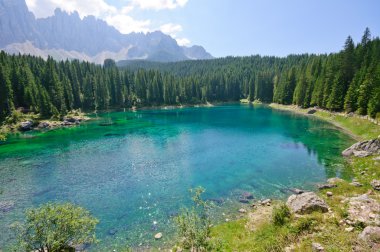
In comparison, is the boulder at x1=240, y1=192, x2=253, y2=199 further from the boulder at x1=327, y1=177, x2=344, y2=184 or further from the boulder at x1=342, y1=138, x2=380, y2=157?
the boulder at x1=342, y1=138, x2=380, y2=157

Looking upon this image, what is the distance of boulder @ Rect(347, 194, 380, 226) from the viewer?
18.5m

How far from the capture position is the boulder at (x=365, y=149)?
41750 millimetres

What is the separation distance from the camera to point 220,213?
27578 mm

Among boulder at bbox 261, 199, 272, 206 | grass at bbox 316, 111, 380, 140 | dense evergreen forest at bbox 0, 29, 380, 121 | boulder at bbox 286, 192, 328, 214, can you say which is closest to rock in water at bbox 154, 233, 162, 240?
boulder at bbox 261, 199, 272, 206

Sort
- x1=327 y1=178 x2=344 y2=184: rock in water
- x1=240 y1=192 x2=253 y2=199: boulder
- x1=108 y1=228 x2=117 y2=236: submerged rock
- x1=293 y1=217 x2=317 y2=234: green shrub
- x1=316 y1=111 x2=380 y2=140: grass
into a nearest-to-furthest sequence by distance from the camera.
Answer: x1=293 y1=217 x2=317 y2=234: green shrub
x1=108 y1=228 x2=117 y2=236: submerged rock
x1=240 y1=192 x2=253 y2=199: boulder
x1=327 y1=178 x2=344 y2=184: rock in water
x1=316 y1=111 x2=380 y2=140: grass

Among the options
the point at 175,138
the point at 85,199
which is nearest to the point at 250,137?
the point at 175,138

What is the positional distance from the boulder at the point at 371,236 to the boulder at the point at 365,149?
31.9 meters

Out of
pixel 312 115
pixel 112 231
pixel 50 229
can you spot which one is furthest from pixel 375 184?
pixel 312 115

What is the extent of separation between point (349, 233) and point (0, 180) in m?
50.7

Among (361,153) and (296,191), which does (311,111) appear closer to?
(361,153)

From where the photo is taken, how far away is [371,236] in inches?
620

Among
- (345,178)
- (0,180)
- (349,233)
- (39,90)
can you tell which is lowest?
(0,180)

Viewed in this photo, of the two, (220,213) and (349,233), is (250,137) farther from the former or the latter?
(349,233)

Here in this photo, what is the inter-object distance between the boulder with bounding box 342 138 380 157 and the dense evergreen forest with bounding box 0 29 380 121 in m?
24.0
